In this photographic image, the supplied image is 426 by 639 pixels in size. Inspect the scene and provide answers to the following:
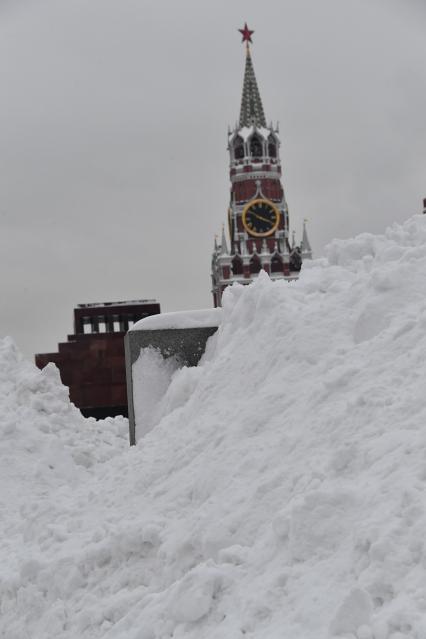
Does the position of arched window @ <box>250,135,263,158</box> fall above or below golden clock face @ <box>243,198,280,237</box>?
above

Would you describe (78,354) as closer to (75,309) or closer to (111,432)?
Result: (75,309)

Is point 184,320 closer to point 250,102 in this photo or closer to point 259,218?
point 259,218

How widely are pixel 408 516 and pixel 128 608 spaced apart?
191cm

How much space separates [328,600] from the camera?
370cm

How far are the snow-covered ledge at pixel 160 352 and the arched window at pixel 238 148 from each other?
211 feet

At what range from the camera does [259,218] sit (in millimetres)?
70188

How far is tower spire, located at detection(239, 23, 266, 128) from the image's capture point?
73.5 metres

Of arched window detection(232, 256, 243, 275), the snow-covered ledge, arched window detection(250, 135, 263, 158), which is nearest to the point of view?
the snow-covered ledge

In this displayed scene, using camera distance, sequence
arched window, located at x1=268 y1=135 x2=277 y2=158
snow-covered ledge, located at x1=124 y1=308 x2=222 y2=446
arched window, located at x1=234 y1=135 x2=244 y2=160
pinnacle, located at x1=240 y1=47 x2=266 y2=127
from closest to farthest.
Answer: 1. snow-covered ledge, located at x1=124 y1=308 x2=222 y2=446
2. arched window, located at x1=234 y1=135 x2=244 y2=160
3. arched window, located at x1=268 y1=135 x2=277 y2=158
4. pinnacle, located at x1=240 y1=47 x2=266 y2=127

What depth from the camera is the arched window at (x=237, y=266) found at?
226ft

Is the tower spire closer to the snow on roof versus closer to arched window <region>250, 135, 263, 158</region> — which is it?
arched window <region>250, 135, 263, 158</region>

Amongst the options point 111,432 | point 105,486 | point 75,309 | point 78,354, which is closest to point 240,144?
point 75,309

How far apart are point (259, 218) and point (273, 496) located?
66.2 metres

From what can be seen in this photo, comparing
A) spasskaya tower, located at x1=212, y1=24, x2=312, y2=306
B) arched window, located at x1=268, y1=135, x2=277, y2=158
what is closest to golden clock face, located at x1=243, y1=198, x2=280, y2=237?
spasskaya tower, located at x1=212, y1=24, x2=312, y2=306
